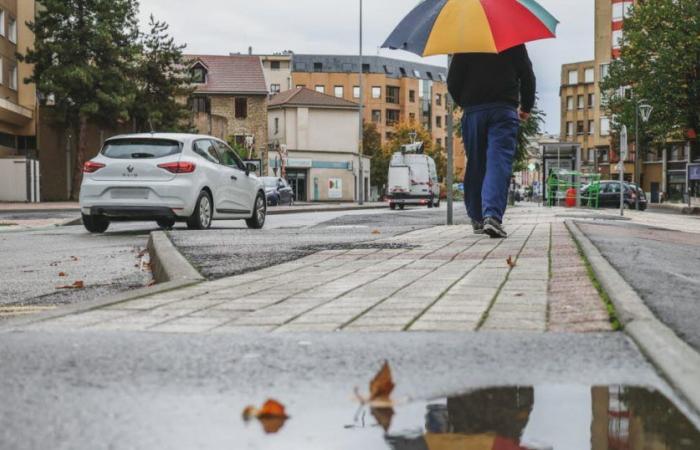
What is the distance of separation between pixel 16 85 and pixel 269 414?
50650mm

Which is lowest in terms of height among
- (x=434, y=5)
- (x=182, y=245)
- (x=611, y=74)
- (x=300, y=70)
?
(x=182, y=245)

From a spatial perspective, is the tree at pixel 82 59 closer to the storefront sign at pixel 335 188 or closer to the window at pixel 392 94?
the storefront sign at pixel 335 188

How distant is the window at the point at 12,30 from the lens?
48234 millimetres

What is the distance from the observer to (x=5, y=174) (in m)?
45.7

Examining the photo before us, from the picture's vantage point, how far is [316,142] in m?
81.7

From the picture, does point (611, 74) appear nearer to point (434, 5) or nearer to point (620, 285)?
point (434, 5)

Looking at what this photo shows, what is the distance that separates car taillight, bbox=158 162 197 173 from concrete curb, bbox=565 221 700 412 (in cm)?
1017

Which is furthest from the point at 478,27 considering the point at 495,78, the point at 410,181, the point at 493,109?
the point at 410,181

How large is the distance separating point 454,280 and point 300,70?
11973 centimetres

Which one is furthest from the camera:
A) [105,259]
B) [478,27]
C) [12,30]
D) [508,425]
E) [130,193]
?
[12,30]

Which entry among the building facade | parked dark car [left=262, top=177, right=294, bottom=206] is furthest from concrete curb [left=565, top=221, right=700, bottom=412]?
the building facade

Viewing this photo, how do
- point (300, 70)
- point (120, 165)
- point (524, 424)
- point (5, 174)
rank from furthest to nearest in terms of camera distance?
point (300, 70) → point (5, 174) → point (120, 165) → point (524, 424)

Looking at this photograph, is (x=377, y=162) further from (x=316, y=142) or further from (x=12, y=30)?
(x=12, y=30)

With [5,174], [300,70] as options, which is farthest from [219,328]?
[300,70]
